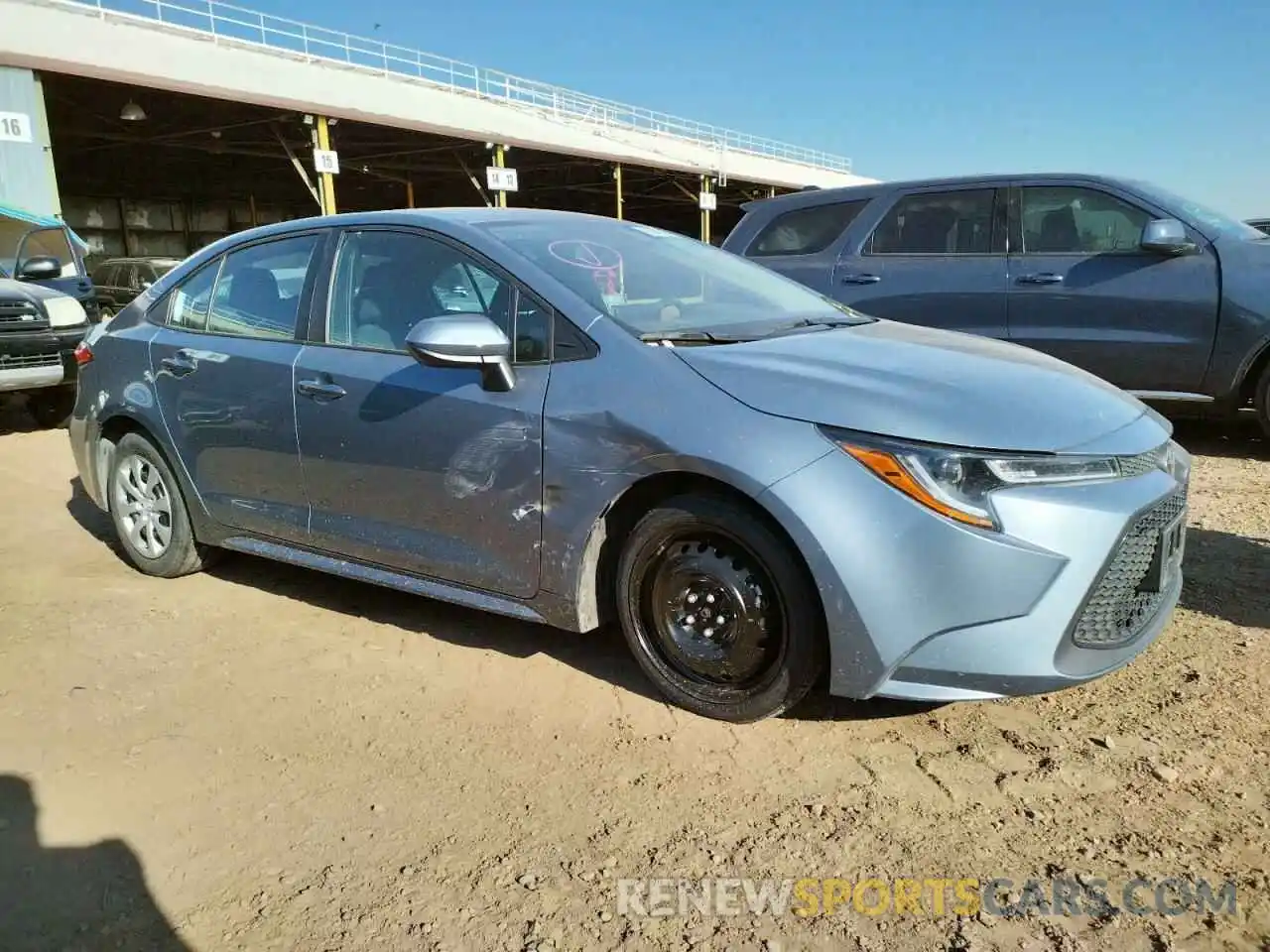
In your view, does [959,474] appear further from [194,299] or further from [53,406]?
[53,406]

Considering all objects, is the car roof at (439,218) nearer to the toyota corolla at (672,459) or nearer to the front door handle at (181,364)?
the toyota corolla at (672,459)

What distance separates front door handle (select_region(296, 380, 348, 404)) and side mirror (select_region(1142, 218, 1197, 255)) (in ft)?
16.1

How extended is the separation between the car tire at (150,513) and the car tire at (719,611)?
241 centimetres

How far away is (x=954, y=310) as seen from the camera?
249 inches

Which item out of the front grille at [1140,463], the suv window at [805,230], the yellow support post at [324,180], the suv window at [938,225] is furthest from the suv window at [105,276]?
the front grille at [1140,463]

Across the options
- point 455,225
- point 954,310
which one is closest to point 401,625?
point 455,225

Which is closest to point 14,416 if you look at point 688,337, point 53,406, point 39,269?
point 53,406

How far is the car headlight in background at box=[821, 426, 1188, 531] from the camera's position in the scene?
→ 2.35m

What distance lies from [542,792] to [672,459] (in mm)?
988

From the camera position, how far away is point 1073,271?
19.6 feet

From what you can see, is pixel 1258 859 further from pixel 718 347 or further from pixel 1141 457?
pixel 718 347

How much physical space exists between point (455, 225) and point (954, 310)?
4.13 metres

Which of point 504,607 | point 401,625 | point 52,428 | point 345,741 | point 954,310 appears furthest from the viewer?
point 52,428

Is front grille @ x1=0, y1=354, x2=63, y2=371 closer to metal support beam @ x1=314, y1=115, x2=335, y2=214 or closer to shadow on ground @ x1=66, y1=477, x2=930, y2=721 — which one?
shadow on ground @ x1=66, y1=477, x2=930, y2=721
